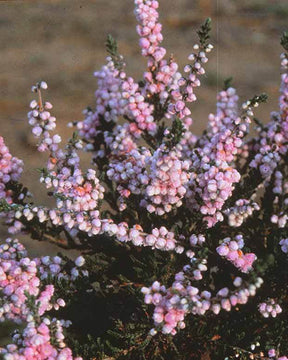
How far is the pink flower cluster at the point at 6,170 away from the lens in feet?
6.35

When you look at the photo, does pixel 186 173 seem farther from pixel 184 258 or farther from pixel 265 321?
pixel 265 321

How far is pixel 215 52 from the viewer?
493cm

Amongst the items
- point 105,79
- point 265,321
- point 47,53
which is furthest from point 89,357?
point 47,53

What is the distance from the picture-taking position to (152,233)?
163 cm

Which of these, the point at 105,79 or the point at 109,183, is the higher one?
the point at 105,79

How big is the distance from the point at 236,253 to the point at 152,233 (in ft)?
0.90

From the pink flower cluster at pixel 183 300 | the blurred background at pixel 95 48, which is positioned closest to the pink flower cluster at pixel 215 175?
the pink flower cluster at pixel 183 300

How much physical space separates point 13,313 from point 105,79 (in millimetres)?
1105

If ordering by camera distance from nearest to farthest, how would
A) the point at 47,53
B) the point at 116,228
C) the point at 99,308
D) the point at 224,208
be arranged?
1. the point at 116,228
2. the point at 224,208
3. the point at 99,308
4. the point at 47,53

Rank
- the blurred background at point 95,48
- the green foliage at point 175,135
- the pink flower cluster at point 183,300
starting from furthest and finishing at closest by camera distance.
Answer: the blurred background at point 95,48 < the green foliage at point 175,135 < the pink flower cluster at point 183,300

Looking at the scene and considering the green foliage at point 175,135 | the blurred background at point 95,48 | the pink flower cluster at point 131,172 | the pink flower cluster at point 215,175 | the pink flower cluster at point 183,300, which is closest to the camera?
the pink flower cluster at point 183,300

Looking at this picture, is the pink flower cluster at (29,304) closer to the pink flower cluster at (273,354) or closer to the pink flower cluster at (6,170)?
the pink flower cluster at (6,170)

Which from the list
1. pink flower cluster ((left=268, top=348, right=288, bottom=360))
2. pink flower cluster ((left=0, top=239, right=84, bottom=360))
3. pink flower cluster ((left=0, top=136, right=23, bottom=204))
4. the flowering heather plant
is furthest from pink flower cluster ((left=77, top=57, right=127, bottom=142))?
pink flower cluster ((left=268, top=348, right=288, bottom=360))

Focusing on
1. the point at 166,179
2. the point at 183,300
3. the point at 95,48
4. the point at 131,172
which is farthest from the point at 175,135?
the point at 95,48
